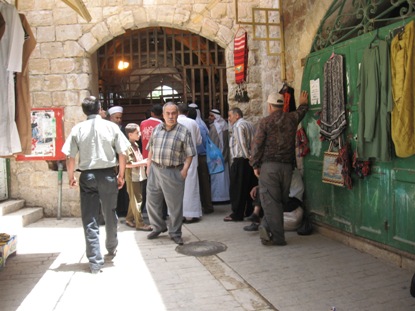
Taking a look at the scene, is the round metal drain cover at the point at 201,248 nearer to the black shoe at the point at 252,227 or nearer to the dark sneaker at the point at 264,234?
the dark sneaker at the point at 264,234

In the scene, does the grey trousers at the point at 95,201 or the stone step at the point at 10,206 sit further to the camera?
the stone step at the point at 10,206

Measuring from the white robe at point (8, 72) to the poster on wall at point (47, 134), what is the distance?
147 inches

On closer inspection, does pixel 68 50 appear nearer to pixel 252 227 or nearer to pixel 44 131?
pixel 44 131

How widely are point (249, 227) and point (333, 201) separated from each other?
4.12ft

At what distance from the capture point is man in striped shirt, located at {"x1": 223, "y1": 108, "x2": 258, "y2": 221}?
6.50 m

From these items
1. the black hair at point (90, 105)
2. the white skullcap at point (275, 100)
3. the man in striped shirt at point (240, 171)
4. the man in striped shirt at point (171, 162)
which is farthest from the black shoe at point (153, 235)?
the white skullcap at point (275, 100)

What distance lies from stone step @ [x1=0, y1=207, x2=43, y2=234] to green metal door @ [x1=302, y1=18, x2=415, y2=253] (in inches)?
168

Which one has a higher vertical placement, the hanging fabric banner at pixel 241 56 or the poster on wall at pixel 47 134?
the hanging fabric banner at pixel 241 56

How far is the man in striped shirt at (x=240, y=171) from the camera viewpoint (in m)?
6.50

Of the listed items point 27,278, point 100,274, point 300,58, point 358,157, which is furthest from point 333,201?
point 27,278

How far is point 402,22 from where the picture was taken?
13.0 ft

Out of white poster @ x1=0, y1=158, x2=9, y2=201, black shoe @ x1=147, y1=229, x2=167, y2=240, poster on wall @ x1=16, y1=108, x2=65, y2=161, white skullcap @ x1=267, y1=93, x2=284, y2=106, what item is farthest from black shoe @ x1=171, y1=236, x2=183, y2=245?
white poster @ x1=0, y1=158, x2=9, y2=201

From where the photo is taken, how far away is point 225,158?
7.98 m

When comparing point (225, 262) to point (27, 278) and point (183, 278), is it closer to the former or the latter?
point (183, 278)
